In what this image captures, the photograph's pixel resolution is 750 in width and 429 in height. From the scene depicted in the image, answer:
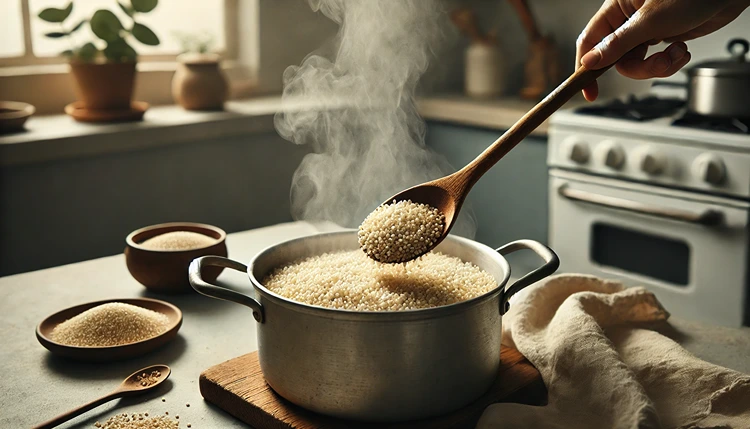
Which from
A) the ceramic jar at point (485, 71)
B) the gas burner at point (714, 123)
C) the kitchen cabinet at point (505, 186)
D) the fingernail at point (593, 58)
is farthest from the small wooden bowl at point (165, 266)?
the ceramic jar at point (485, 71)

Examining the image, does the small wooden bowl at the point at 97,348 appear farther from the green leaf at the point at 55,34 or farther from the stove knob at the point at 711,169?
the stove knob at the point at 711,169

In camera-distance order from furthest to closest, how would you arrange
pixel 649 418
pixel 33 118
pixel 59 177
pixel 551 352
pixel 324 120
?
pixel 324 120 → pixel 33 118 → pixel 59 177 → pixel 551 352 → pixel 649 418

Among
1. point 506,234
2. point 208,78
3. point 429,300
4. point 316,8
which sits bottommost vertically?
point 506,234

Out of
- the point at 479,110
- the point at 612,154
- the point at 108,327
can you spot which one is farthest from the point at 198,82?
the point at 108,327

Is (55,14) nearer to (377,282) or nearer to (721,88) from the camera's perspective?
(377,282)

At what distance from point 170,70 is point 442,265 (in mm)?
2366

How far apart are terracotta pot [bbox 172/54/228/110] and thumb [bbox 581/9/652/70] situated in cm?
201

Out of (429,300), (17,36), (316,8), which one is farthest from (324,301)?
(316,8)

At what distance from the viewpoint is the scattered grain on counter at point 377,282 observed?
92 centimetres

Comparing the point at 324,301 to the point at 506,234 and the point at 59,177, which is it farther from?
the point at 506,234

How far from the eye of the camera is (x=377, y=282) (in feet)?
3.21

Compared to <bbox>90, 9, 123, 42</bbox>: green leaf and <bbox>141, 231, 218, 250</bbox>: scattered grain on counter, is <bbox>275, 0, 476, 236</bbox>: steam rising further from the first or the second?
<bbox>141, 231, 218, 250</bbox>: scattered grain on counter

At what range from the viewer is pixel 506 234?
3066 mm

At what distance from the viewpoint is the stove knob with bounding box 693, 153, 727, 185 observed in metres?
2.23
